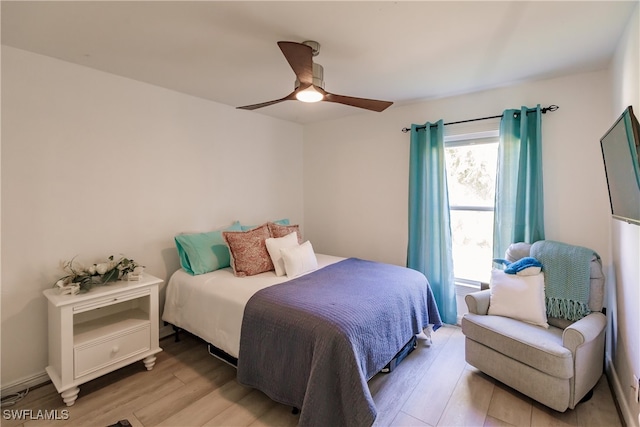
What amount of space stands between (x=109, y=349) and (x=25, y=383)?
2.15ft

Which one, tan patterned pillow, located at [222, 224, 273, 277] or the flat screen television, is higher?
the flat screen television

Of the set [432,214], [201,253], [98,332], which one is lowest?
[98,332]

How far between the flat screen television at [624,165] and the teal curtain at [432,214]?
1455mm

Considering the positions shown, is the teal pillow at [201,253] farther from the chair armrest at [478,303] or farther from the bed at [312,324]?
the chair armrest at [478,303]

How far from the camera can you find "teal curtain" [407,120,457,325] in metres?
3.13

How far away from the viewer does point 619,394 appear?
6.46 ft

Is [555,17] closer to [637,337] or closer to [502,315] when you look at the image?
[637,337]

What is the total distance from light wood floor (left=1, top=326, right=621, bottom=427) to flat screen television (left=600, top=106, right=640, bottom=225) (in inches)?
53.0

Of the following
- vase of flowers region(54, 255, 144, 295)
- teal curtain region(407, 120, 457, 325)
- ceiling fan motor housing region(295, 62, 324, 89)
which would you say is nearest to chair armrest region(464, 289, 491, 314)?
teal curtain region(407, 120, 457, 325)

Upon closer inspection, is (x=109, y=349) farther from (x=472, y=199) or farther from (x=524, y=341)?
(x=472, y=199)

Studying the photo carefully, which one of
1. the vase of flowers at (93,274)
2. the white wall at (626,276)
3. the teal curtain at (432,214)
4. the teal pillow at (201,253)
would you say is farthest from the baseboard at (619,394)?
the vase of flowers at (93,274)

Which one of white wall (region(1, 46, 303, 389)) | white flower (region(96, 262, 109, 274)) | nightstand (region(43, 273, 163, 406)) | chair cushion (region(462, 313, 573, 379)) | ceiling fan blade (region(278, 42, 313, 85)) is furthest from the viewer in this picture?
white flower (region(96, 262, 109, 274))

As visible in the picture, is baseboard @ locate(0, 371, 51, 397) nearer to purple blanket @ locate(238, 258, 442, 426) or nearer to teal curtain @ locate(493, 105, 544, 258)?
purple blanket @ locate(238, 258, 442, 426)

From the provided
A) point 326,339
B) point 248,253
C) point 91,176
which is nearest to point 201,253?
point 248,253
